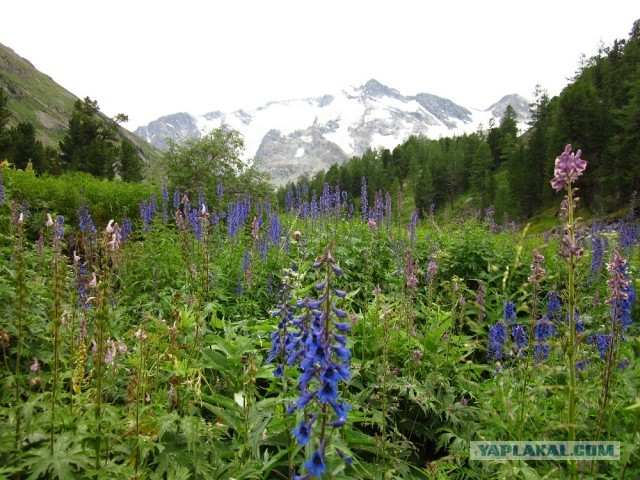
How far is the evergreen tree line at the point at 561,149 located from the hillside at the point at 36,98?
79.6m

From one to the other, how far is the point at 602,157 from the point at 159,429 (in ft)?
182

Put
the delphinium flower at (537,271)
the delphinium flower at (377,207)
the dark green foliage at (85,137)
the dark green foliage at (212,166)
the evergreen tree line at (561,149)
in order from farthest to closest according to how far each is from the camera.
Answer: the evergreen tree line at (561,149)
the dark green foliage at (85,137)
the dark green foliage at (212,166)
the delphinium flower at (377,207)
the delphinium flower at (537,271)

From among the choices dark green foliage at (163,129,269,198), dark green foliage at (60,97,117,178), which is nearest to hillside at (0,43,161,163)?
dark green foliage at (60,97,117,178)

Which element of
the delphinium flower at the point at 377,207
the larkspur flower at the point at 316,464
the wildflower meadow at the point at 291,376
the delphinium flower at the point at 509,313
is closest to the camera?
the larkspur flower at the point at 316,464

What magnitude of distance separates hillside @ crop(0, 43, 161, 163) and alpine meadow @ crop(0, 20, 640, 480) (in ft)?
374

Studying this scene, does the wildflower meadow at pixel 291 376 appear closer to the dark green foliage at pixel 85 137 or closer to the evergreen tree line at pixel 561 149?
the evergreen tree line at pixel 561 149

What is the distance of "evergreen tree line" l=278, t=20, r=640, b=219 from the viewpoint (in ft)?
142

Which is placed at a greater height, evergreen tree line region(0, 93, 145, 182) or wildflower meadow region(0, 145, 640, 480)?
evergreen tree line region(0, 93, 145, 182)

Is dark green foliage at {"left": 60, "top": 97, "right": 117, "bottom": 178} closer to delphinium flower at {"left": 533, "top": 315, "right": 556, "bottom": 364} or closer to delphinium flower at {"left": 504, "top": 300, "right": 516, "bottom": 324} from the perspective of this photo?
delphinium flower at {"left": 504, "top": 300, "right": 516, "bottom": 324}

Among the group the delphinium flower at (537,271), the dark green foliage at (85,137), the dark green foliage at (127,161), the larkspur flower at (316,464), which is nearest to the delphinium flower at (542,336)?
the delphinium flower at (537,271)

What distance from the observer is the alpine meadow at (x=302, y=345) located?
88.9 inches

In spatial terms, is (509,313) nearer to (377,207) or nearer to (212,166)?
(377,207)

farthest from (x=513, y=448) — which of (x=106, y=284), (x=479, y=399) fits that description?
(x=106, y=284)

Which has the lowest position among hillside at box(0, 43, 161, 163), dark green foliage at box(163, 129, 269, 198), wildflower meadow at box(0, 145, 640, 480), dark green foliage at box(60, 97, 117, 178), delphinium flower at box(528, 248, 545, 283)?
wildflower meadow at box(0, 145, 640, 480)
